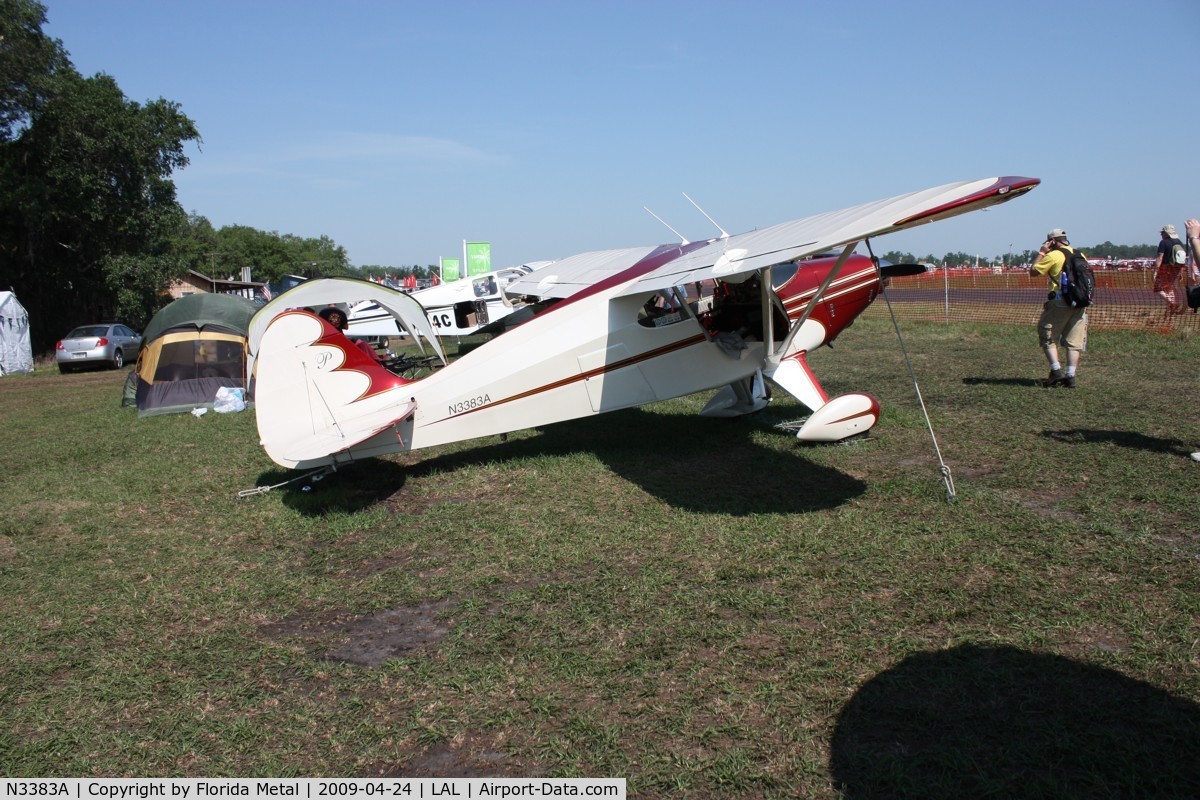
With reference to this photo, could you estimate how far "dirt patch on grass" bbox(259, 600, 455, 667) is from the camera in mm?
3963

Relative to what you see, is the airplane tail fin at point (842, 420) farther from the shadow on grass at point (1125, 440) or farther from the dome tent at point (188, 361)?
the dome tent at point (188, 361)

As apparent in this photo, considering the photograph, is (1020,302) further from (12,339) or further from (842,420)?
(12,339)

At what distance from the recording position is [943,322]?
60.2 ft

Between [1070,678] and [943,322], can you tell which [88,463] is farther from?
[943,322]

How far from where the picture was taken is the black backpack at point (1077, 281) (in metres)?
8.95

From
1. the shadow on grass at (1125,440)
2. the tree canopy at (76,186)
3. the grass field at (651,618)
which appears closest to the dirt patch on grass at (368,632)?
the grass field at (651,618)

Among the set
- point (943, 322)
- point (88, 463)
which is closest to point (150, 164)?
A: point (88, 463)

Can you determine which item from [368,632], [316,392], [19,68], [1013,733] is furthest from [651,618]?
[19,68]

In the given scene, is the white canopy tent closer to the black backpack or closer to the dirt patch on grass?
the dirt patch on grass

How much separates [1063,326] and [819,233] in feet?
18.2

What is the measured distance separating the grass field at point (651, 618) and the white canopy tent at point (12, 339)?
18129mm

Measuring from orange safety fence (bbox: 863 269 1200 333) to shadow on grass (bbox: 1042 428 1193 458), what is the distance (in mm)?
3574

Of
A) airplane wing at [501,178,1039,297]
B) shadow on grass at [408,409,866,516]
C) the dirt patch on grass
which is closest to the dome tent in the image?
shadow on grass at [408,409,866,516]

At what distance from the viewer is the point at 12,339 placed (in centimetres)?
2195
